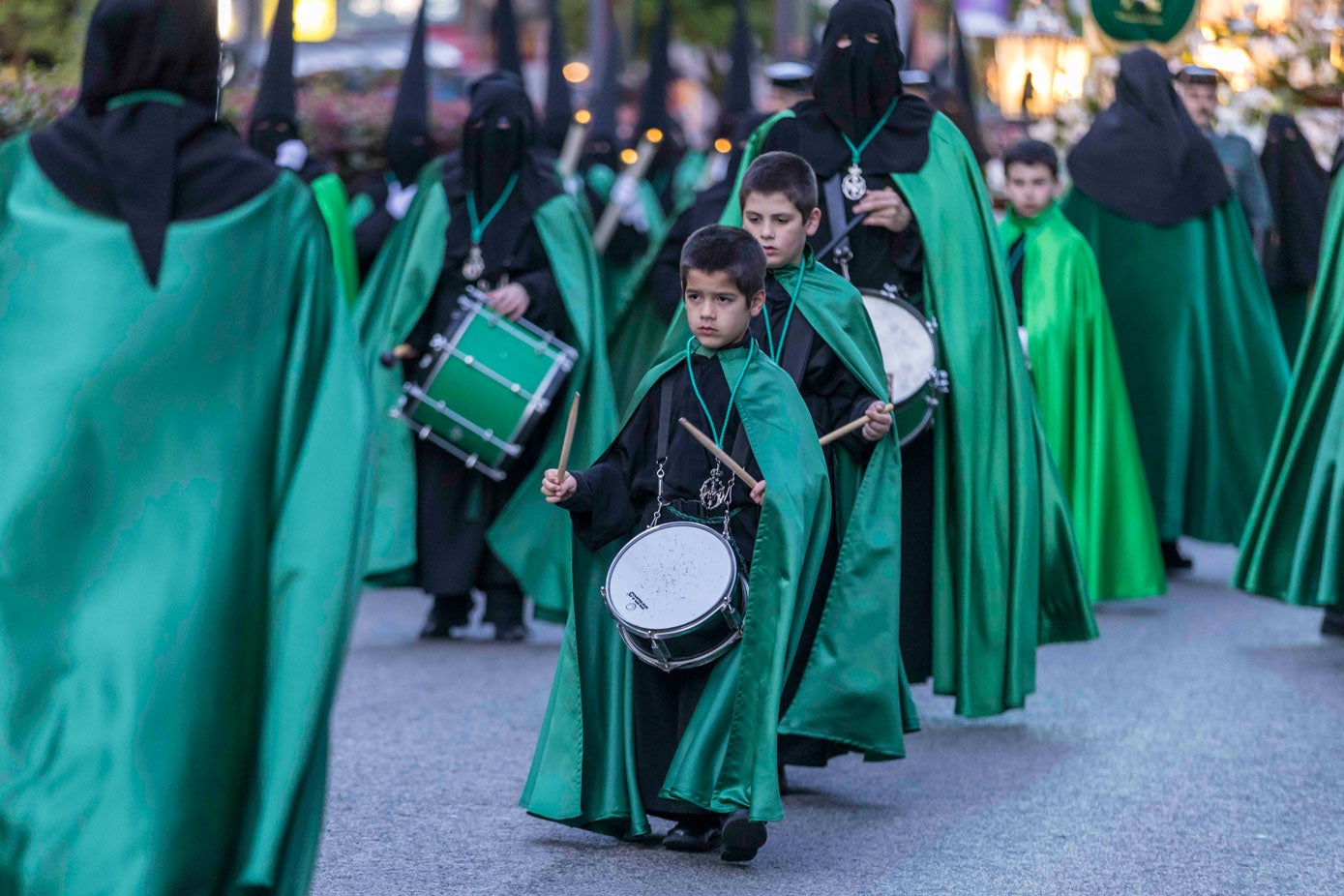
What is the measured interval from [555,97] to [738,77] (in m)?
2.10

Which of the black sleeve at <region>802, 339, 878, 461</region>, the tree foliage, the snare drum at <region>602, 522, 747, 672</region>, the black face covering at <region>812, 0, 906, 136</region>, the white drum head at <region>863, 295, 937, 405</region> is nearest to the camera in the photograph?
the snare drum at <region>602, 522, 747, 672</region>

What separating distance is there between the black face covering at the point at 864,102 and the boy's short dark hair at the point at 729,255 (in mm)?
1400

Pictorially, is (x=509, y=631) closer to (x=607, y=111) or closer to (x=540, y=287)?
(x=540, y=287)

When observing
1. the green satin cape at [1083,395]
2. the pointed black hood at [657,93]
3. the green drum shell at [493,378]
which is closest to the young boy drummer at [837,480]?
the green drum shell at [493,378]

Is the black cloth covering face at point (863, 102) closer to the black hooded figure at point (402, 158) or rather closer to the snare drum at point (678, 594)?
the snare drum at point (678, 594)

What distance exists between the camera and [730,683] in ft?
16.4

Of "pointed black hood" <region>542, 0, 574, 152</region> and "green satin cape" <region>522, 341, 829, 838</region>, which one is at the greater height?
"pointed black hood" <region>542, 0, 574, 152</region>

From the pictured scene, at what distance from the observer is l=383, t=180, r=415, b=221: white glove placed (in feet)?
A: 34.9

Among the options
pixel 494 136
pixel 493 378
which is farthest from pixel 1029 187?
pixel 493 378

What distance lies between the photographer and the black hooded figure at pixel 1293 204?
1142 cm

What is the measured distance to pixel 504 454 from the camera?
320 inches

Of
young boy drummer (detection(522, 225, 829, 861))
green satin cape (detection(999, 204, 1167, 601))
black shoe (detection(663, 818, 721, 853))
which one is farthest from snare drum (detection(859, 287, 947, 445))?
green satin cape (detection(999, 204, 1167, 601))

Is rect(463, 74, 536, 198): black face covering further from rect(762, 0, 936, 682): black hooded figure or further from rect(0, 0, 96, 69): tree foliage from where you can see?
rect(0, 0, 96, 69): tree foliage

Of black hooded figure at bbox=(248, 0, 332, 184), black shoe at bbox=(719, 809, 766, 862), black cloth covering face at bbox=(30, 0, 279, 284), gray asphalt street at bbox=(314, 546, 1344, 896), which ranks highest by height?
black cloth covering face at bbox=(30, 0, 279, 284)
